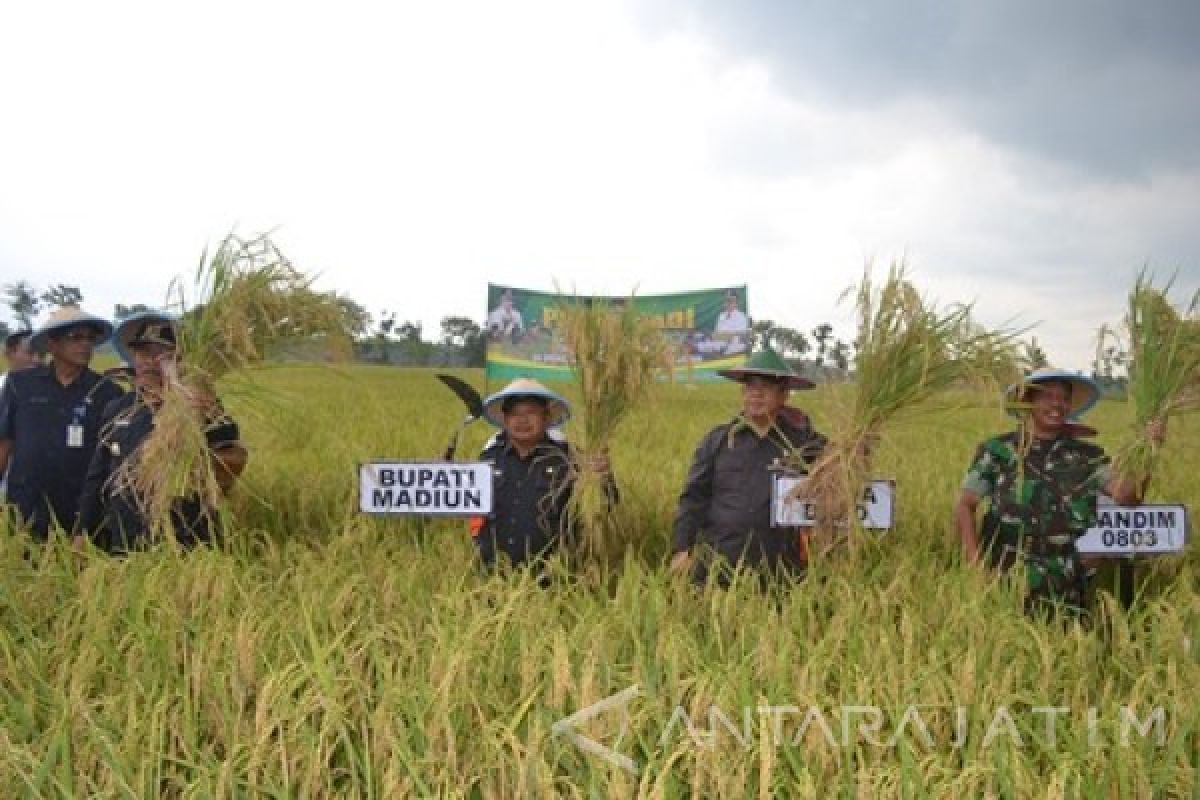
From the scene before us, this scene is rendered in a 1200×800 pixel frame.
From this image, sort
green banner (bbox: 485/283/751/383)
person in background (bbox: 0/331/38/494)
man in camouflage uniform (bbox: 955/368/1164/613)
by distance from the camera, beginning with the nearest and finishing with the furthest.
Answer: man in camouflage uniform (bbox: 955/368/1164/613) < person in background (bbox: 0/331/38/494) < green banner (bbox: 485/283/751/383)

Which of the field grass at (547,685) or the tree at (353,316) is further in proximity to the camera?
the tree at (353,316)

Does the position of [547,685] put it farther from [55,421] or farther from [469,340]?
[469,340]

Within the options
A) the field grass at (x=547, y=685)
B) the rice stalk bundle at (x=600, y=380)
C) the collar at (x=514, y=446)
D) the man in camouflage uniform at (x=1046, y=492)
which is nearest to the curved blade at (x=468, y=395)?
the collar at (x=514, y=446)

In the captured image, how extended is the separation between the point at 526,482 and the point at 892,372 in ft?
4.43

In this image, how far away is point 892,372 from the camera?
279 centimetres

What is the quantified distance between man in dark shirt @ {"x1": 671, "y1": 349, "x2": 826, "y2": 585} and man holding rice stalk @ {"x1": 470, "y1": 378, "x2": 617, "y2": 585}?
38 centimetres

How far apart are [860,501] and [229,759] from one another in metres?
1.89

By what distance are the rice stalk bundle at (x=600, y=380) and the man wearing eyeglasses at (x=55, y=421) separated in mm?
2211

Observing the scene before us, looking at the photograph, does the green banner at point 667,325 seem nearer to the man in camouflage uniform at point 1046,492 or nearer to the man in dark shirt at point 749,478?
the man in dark shirt at point 749,478

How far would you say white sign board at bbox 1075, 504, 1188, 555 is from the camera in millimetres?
3312

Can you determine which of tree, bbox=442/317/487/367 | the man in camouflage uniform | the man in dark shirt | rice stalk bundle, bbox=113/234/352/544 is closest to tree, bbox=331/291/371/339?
rice stalk bundle, bbox=113/234/352/544

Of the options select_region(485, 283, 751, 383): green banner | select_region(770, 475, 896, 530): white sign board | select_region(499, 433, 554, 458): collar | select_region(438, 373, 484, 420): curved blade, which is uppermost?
select_region(485, 283, 751, 383): green banner

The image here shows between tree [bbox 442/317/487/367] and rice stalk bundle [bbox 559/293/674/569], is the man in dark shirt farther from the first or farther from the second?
tree [bbox 442/317/487/367]

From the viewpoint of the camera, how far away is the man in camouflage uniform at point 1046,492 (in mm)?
3214
